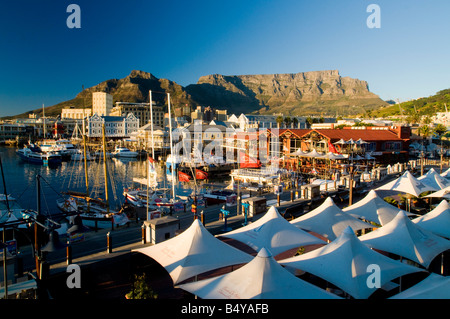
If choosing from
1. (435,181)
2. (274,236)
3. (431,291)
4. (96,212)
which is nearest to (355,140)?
(435,181)

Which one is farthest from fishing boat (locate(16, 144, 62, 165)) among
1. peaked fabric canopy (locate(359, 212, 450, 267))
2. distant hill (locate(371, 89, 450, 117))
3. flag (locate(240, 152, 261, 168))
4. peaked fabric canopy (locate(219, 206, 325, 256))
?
distant hill (locate(371, 89, 450, 117))

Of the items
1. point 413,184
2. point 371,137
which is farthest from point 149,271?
point 371,137

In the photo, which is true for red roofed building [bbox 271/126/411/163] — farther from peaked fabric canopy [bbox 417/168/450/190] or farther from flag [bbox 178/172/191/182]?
peaked fabric canopy [bbox 417/168/450/190]

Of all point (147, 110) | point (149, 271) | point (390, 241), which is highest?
point (147, 110)

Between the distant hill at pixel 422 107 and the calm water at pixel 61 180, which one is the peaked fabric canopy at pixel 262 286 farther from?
the distant hill at pixel 422 107

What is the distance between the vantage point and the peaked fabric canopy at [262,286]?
8.04 metres

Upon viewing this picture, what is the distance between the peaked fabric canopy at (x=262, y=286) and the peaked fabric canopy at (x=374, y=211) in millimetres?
9872

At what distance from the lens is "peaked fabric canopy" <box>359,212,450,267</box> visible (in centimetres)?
1202

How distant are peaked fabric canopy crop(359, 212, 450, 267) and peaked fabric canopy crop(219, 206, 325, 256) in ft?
7.33

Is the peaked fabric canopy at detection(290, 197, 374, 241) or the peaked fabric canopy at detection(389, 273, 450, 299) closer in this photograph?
the peaked fabric canopy at detection(389, 273, 450, 299)

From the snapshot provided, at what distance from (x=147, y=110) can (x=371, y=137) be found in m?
139

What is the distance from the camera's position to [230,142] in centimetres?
7762
